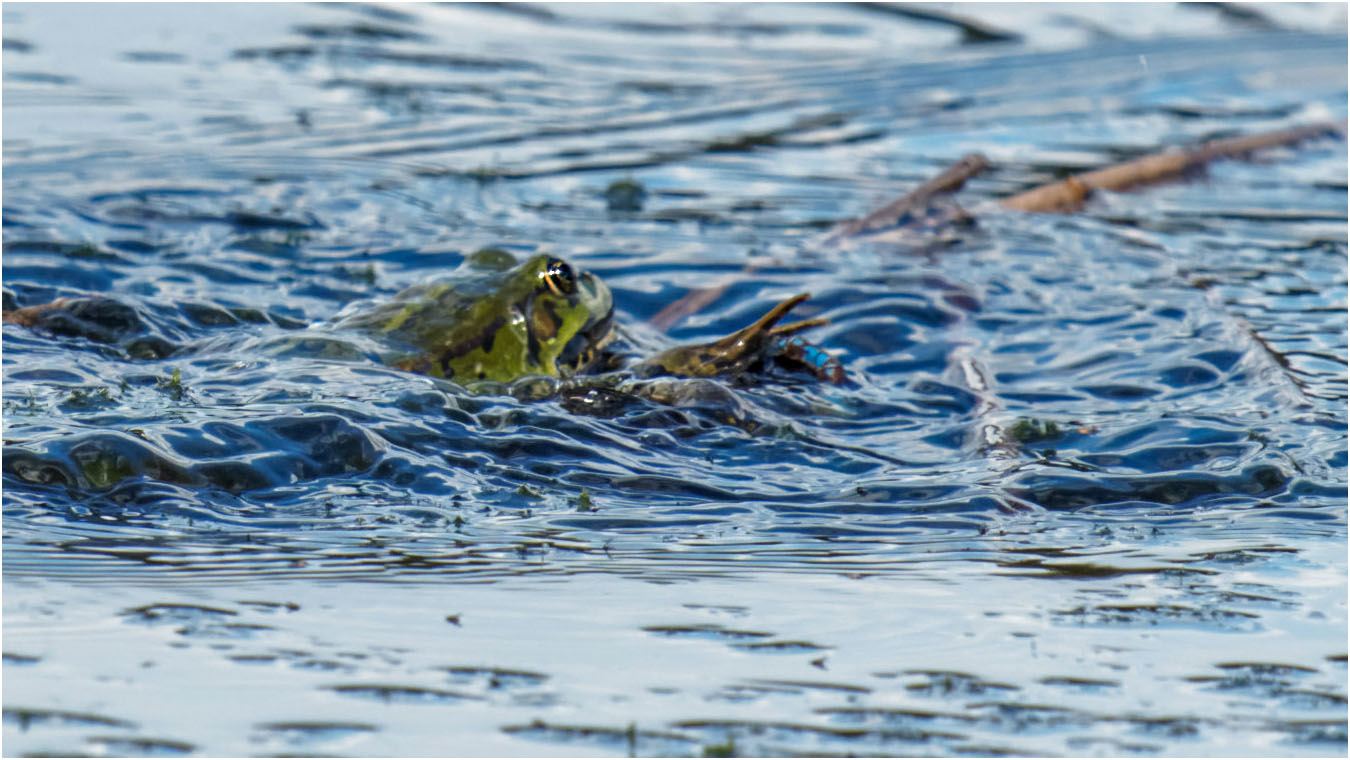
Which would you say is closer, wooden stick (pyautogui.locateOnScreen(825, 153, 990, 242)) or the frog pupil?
the frog pupil

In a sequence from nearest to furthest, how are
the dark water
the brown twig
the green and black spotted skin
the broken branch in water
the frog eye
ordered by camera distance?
the dark water < the green and black spotted skin < the frog eye < the broken branch in water < the brown twig

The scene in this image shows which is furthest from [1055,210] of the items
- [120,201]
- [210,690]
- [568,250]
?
[210,690]

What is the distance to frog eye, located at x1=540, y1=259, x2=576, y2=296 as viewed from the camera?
5500mm

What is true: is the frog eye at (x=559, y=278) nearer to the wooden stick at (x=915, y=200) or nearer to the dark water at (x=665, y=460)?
the dark water at (x=665, y=460)

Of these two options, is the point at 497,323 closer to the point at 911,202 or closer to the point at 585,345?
the point at 585,345

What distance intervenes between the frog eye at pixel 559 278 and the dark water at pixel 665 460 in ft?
2.29

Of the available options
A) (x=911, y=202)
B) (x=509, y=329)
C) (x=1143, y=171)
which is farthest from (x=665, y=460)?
(x=1143, y=171)

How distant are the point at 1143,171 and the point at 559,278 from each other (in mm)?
5066

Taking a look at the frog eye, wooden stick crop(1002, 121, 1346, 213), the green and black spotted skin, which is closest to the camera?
the green and black spotted skin

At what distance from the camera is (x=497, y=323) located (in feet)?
17.8

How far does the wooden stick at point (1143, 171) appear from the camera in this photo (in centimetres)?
866

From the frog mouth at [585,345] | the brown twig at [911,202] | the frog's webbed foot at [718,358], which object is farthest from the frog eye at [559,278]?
the brown twig at [911,202]

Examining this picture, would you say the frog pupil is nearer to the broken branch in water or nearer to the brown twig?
the broken branch in water

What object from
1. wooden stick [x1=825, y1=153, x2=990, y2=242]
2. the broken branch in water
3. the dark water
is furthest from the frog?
wooden stick [x1=825, y1=153, x2=990, y2=242]
